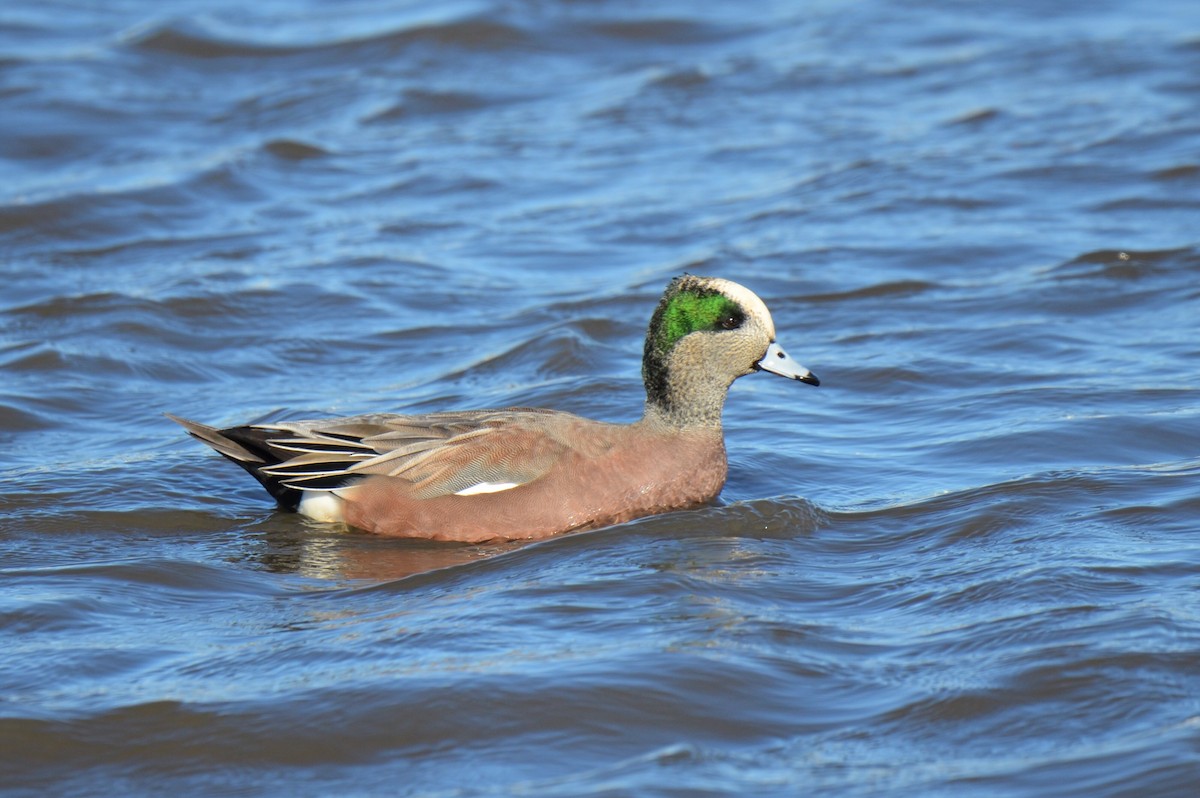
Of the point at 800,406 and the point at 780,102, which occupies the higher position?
the point at 780,102

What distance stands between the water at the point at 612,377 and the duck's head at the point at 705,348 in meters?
0.46

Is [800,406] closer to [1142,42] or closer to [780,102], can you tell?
[780,102]

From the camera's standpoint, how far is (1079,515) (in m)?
6.16

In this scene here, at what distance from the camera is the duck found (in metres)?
6.29

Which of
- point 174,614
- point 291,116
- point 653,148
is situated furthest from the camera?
point 291,116

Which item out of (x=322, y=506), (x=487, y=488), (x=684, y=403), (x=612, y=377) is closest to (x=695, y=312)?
(x=684, y=403)

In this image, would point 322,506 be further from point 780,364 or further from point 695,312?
point 780,364

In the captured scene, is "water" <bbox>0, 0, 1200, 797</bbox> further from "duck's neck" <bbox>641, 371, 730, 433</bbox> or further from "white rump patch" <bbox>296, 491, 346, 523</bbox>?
"duck's neck" <bbox>641, 371, 730, 433</bbox>

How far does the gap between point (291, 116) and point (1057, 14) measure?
23.2 feet

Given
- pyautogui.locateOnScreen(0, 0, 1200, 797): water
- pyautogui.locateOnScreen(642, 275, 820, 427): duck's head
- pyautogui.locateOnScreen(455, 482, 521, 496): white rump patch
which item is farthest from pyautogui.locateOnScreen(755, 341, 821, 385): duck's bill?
pyautogui.locateOnScreen(455, 482, 521, 496): white rump patch

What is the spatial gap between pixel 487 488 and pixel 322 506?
68 centimetres

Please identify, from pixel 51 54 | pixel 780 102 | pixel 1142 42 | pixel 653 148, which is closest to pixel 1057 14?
pixel 1142 42

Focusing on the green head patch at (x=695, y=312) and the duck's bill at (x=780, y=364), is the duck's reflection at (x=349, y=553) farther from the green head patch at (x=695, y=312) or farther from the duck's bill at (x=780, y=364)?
the duck's bill at (x=780, y=364)

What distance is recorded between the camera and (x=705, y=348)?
6707mm
